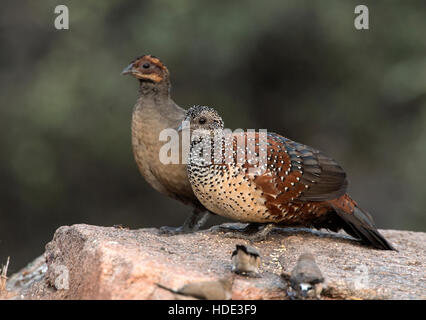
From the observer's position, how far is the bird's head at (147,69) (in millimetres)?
4898

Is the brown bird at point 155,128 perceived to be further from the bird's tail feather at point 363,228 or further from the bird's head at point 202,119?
the bird's tail feather at point 363,228

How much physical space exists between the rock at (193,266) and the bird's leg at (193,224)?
66cm

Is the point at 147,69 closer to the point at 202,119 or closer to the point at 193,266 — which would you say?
the point at 202,119

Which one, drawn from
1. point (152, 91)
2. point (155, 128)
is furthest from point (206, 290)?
point (152, 91)

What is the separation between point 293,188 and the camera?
4.17 meters

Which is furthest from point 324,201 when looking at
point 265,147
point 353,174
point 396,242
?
point 353,174

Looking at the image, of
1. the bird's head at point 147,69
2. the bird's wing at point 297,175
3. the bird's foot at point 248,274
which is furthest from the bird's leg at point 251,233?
the bird's head at point 147,69

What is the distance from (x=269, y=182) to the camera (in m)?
4.07

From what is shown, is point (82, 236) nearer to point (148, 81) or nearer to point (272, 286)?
point (272, 286)

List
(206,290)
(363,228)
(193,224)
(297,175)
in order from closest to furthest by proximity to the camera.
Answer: (206,290) < (297,175) < (363,228) < (193,224)

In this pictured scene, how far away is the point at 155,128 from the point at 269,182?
1.15 metres

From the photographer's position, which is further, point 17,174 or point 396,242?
point 17,174

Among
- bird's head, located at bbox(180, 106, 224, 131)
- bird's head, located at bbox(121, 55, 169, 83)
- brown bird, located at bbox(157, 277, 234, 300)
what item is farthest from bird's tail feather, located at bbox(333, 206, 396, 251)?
bird's head, located at bbox(121, 55, 169, 83)
